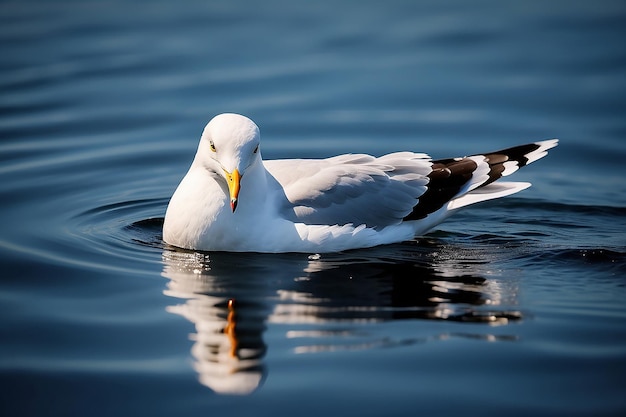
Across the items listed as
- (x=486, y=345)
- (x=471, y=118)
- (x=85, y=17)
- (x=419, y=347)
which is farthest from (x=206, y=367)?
(x=85, y=17)

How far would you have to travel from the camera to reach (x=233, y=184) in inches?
318

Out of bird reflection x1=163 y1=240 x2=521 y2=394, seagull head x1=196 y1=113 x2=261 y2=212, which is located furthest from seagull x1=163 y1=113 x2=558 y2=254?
bird reflection x1=163 y1=240 x2=521 y2=394

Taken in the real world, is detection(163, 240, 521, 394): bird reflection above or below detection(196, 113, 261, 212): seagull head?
below

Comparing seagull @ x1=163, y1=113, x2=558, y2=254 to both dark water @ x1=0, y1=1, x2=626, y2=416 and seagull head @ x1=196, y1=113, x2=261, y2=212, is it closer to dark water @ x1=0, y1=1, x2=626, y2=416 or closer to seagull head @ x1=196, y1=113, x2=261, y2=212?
seagull head @ x1=196, y1=113, x2=261, y2=212

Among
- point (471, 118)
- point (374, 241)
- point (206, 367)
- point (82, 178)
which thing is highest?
point (471, 118)

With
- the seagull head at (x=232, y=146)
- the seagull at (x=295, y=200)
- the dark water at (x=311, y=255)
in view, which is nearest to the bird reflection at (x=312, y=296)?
the dark water at (x=311, y=255)

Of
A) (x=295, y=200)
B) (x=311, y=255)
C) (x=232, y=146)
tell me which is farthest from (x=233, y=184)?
(x=311, y=255)

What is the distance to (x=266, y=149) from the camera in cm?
1235

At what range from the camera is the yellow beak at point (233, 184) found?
7957 millimetres

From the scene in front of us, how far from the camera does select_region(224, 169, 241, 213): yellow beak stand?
313 inches

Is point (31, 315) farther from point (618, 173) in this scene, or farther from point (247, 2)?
point (247, 2)

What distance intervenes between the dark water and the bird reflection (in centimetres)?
3

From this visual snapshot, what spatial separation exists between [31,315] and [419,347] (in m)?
2.89

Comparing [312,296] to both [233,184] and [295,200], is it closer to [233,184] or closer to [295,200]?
[233,184]
